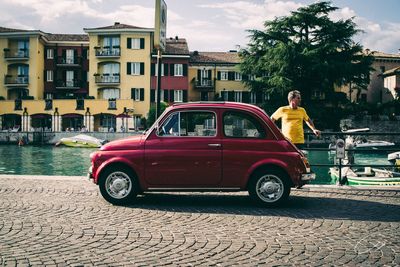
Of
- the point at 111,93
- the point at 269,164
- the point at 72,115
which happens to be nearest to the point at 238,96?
the point at 111,93

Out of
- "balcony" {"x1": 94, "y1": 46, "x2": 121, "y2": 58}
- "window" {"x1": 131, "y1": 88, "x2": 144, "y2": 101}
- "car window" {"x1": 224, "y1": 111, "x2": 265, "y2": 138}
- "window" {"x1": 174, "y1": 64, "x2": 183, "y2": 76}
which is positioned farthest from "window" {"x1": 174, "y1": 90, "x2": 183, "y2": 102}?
"car window" {"x1": 224, "y1": 111, "x2": 265, "y2": 138}

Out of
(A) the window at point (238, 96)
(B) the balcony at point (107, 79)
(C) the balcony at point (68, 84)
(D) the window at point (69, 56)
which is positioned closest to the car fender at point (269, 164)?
(B) the balcony at point (107, 79)

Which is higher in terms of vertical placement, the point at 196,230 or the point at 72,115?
the point at 72,115

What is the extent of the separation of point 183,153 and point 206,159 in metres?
0.43

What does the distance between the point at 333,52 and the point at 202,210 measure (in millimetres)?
42129

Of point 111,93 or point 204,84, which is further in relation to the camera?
point 204,84

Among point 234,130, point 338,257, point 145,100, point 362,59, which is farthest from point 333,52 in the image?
point 338,257

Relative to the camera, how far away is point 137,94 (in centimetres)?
6103

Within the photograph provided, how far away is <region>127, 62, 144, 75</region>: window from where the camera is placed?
6122 centimetres

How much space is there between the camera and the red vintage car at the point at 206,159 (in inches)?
305

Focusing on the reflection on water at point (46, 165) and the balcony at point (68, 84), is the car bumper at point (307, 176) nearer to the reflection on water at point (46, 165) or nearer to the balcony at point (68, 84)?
the reflection on water at point (46, 165)

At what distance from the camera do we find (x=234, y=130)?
7.89 m

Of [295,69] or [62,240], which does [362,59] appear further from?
[62,240]

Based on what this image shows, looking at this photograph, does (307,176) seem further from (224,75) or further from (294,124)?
(224,75)
